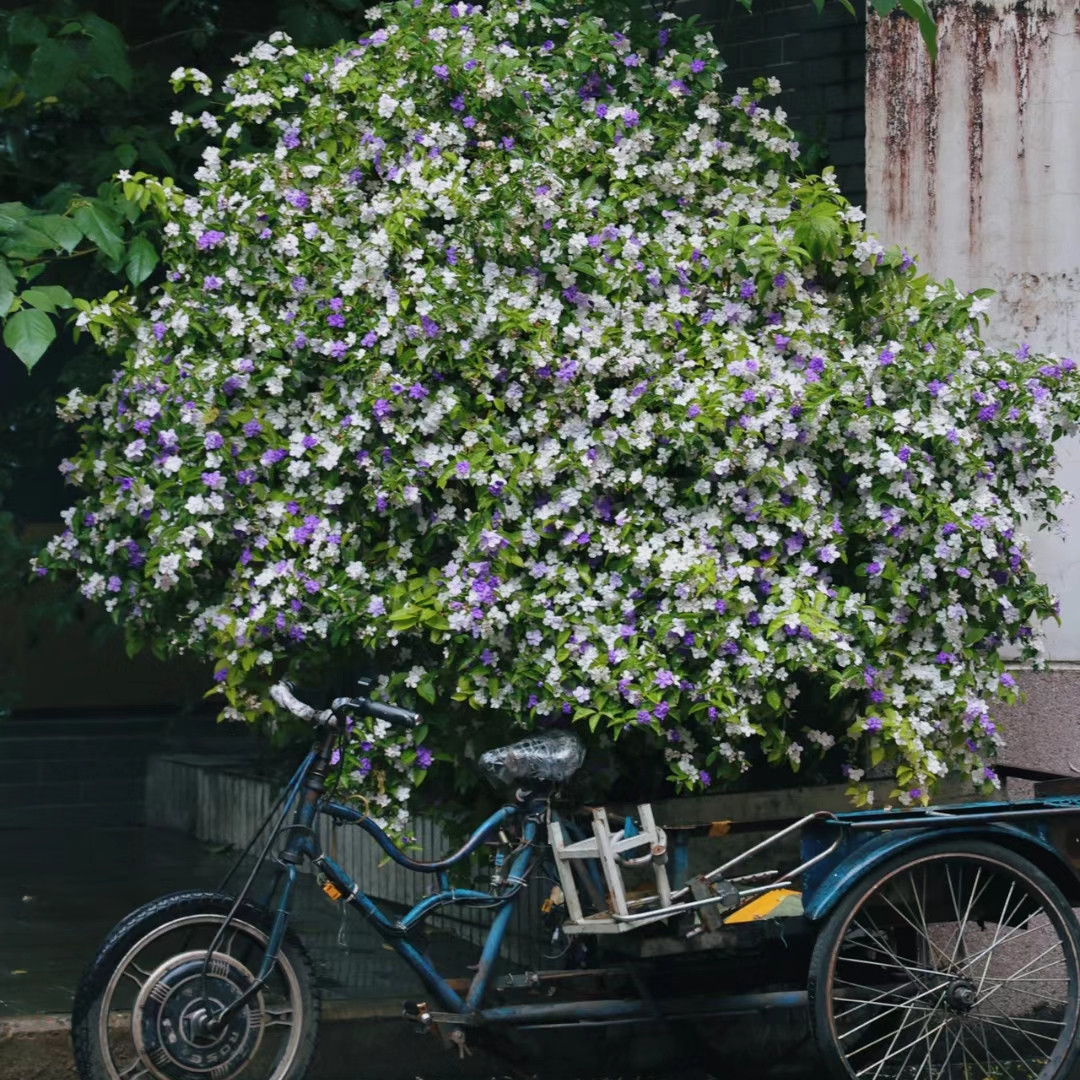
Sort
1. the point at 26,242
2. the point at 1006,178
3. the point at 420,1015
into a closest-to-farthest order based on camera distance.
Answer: the point at 420,1015 → the point at 26,242 → the point at 1006,178

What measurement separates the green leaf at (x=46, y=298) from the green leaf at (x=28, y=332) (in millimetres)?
55

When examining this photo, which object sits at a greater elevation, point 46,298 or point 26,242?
point 26,242

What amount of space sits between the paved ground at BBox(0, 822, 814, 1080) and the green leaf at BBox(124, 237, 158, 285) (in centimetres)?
230

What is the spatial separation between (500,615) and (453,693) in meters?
0.37

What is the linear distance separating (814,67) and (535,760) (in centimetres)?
365

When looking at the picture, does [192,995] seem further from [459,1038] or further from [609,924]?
[609,924]

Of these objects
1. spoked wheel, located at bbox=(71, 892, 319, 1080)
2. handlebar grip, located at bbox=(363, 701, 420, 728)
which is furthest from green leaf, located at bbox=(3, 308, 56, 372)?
spoked wheel, located at bbox=(71, 892, 319, 1080)

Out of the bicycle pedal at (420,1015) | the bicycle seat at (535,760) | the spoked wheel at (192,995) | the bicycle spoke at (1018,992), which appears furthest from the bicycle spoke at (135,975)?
the bicycle spoke at (1018,992)

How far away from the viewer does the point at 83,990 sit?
5.19 m

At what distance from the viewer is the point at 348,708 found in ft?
17.4

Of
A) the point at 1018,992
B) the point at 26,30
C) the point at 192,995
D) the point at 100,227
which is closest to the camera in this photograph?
the point at 192,995

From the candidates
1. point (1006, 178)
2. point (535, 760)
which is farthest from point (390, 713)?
point (1006, 178)

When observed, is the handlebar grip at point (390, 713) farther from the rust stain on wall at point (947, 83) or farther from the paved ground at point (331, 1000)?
the rust stain on wall at point (947, 83)

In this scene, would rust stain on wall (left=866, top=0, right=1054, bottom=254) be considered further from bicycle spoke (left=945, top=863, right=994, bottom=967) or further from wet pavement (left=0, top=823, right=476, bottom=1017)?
wet pavement (left=0, top=823, right=476, bottom=1017)
